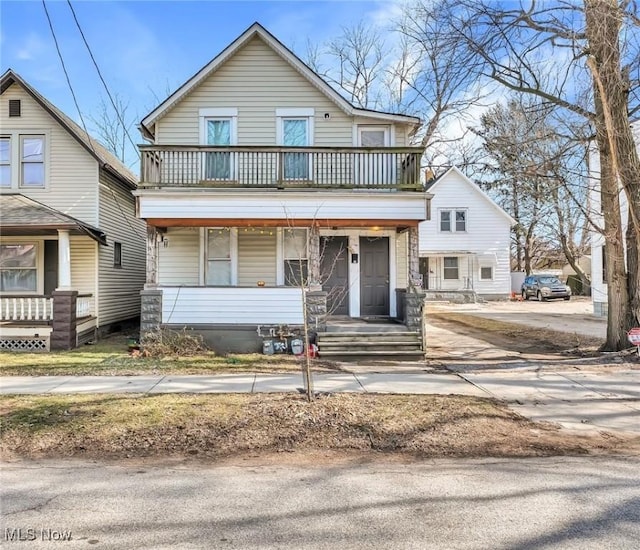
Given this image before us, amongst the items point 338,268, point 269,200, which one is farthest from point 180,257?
point 338,268

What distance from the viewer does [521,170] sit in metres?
10.9

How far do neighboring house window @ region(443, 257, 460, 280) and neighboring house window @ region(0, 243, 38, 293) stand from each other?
24.6 metres

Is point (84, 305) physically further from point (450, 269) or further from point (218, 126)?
point (450, 269)

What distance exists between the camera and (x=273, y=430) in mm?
5418

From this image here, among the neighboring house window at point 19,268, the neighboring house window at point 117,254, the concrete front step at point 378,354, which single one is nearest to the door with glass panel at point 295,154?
the concrete front step at point 378,354

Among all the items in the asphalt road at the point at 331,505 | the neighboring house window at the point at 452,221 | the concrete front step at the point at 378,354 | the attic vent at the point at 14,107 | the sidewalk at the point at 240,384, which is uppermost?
the attic vent at the point at 14,107

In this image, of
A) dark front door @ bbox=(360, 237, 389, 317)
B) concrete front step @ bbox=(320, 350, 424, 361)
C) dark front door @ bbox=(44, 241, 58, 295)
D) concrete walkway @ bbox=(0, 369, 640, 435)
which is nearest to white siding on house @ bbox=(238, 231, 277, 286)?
dark front door @ bbox=(360, 237, 389, 317)

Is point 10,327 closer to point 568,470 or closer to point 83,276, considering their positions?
point 83,276

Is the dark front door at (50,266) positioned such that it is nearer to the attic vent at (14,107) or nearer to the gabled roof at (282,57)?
the attic vent at (14,107)

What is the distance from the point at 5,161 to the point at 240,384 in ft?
34.4

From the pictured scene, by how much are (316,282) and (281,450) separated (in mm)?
6268

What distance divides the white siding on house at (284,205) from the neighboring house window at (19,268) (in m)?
4.57

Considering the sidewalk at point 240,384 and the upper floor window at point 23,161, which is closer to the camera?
the sidewalk at point 240,384

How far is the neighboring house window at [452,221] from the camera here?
102 feet
